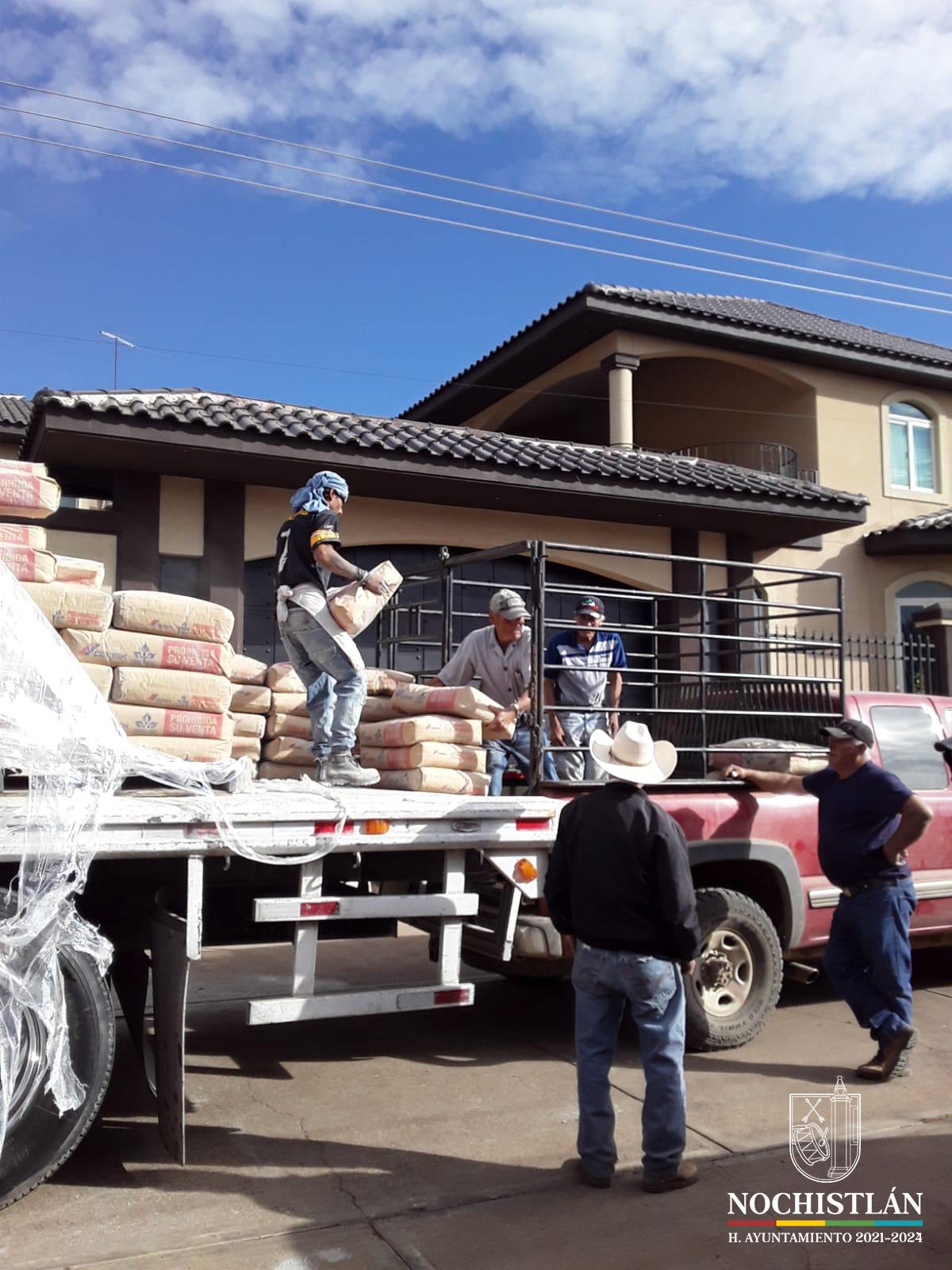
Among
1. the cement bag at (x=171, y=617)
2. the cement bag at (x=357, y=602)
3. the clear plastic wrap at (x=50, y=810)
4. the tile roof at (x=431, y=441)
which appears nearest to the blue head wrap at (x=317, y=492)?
the cement bag at (x=357, y=602)

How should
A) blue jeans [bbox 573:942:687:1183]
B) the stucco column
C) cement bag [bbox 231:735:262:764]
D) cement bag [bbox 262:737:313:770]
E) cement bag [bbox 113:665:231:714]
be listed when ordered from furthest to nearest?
the stucco column, cement bag [bbox 262:737:313:770], cement bag [bbox 231:735:262:764], cement bag [bbox 113:665:231:714], blue jeans [bbox 573:942:687:1183]

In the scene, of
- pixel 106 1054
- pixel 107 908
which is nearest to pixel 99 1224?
pixel 106 1054

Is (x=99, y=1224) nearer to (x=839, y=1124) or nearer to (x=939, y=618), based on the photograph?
(x=839, y=1124)

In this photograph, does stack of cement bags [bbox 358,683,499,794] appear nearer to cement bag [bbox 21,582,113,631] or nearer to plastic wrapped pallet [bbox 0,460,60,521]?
cement bag [bbox 21,582,113,631]

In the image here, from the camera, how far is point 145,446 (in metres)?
10.9

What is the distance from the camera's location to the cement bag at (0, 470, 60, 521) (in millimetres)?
5121

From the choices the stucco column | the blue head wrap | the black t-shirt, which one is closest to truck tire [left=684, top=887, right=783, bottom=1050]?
the black t-shirt

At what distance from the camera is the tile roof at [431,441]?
10.8 m

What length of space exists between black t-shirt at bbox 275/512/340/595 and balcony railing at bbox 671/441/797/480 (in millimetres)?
14095

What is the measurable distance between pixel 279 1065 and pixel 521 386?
53.9 ft

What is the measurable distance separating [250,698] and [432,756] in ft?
4.27

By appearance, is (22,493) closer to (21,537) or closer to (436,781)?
(21,537)

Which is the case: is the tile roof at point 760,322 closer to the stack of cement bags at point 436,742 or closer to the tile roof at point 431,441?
the tile roof at point 431,441

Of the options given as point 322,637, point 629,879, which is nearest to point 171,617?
point 322,637
